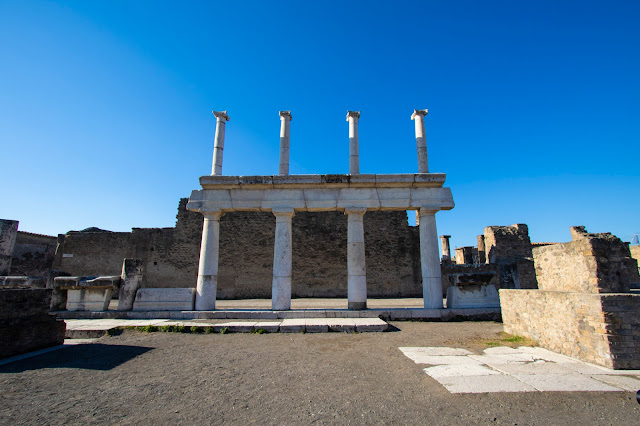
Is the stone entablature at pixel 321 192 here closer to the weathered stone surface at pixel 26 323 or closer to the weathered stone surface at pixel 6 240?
the weathered stone surface at pixel 26 323

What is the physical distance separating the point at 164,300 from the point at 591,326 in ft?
28.9

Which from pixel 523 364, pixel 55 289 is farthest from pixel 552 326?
pixel 55 289

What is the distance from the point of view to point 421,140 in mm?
9000

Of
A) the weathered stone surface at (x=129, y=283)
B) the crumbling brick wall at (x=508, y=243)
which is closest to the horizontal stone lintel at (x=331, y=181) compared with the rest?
the weathered stone surface at (x=129, y=283)

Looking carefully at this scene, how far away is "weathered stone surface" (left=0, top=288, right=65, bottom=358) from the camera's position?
176 inches

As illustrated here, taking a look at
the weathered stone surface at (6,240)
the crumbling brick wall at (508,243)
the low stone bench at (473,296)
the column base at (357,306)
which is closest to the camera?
the column base at (357,306)

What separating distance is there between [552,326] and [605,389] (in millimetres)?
1787

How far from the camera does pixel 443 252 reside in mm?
18656

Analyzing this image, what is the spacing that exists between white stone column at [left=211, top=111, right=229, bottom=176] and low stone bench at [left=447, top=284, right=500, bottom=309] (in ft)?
24.4

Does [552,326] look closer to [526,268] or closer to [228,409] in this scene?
[228,409]

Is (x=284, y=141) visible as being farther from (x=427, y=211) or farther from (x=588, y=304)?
(x=588, y=304)

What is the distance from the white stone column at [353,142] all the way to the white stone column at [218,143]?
12.3 ft

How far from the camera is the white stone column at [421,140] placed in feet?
29.2

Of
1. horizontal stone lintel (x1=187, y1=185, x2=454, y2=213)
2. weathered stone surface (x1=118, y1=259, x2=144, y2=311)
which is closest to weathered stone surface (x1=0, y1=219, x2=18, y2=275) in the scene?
weathered stone surface (x1=118, y1=259, x2=144, y2=311)
